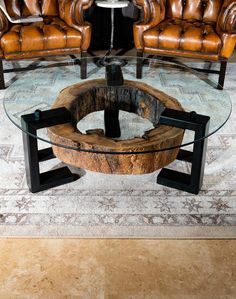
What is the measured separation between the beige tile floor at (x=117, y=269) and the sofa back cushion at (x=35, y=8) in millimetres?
2232

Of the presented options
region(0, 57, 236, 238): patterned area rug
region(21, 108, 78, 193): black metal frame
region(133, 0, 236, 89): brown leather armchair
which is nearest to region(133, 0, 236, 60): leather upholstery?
region(133, 0, 236, 89): brown leather armchair

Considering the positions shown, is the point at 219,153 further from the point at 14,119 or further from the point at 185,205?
the point at 14,119

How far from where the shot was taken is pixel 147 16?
357cm

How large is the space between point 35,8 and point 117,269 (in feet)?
8.26

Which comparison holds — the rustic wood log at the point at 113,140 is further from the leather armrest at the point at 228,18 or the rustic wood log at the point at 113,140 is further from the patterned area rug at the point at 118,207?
the leather armrest at the point at 228,18

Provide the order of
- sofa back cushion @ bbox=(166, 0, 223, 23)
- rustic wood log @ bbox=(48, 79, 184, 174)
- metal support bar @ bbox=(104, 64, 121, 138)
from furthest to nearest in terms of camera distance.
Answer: sofa back cushion @ bbox=(166, 0, 223, 23) → metal support bar @ bbox=(104, 64, 121, 138) → rustic wood log @ bbox=(48, 79, 184, 174)

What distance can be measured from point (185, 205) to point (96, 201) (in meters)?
0.45

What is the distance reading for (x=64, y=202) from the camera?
2.31m

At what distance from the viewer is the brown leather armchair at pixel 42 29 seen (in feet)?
11.0

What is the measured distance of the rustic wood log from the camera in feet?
6.70

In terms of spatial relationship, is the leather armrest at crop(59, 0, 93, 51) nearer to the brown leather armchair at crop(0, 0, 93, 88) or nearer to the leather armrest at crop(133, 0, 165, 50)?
the brown leather armchair at crop(0, 0, 93, 88)

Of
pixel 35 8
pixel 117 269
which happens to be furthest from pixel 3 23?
pixel 117 269

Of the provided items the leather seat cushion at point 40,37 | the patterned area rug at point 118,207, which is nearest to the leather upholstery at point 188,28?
the leather seat cushion at point 40,37

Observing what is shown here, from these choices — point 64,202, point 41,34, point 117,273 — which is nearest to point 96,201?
point 64,202
